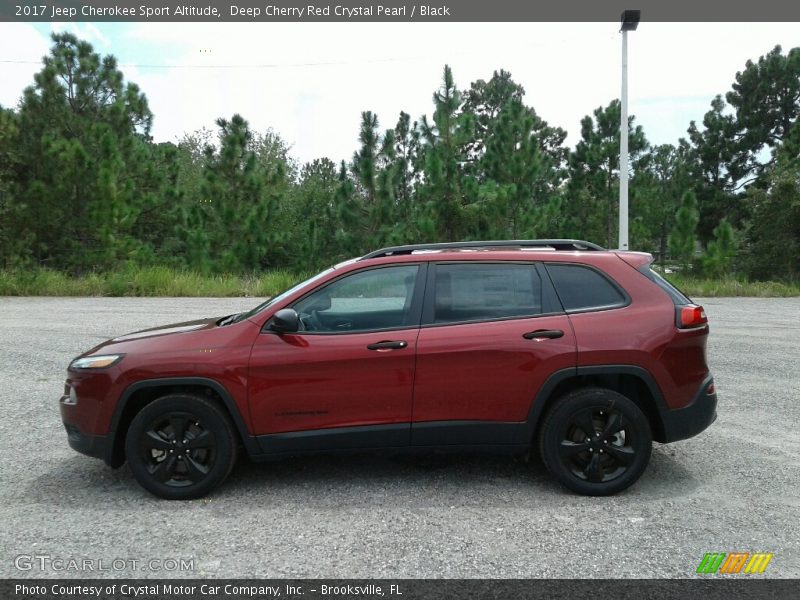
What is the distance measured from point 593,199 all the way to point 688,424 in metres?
26.7

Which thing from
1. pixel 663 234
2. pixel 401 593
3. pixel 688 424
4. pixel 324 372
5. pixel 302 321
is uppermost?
pixel 663 234

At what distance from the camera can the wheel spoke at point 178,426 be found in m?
4.17

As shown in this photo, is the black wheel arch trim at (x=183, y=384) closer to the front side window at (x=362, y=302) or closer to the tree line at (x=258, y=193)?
the front side window at (x=362, y=302)

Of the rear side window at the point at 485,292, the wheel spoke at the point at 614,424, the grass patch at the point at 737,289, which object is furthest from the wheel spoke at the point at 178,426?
the grass patch at the point at 737,289

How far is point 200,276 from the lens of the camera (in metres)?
21.3

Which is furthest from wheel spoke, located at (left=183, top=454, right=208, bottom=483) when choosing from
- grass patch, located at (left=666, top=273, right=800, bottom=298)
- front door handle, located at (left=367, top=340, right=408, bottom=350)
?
grass patch, located at (left=666, top=273, right=800, bottom=298)

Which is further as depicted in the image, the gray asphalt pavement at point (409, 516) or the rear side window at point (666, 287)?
the rear side window at point (666, 287)

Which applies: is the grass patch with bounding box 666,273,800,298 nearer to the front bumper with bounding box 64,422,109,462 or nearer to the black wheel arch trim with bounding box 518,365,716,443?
the black wheel arch trim with bounding box 518,365,716,443

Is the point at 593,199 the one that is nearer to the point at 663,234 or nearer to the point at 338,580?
the point at 663,234

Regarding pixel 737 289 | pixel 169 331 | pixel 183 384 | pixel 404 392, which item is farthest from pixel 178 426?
pixel 737 289

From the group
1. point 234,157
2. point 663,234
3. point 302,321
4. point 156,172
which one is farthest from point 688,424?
point 663,234

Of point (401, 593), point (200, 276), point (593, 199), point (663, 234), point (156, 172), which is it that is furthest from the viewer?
point (663, 234)

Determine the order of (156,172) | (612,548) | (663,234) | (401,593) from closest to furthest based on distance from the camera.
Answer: (401,593) → (612,548) → (156,172) → (663,234)
